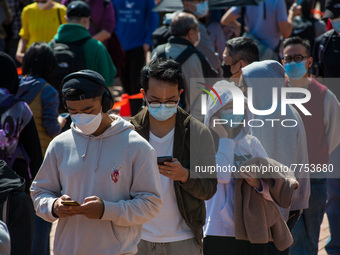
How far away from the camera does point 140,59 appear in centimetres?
1009

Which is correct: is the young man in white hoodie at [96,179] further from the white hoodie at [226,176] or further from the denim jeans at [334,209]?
the denim jeans at [334,209]

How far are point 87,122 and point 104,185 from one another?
1.14 ft

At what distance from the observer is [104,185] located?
3.51 metres

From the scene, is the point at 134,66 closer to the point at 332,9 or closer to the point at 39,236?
the point at 332,9

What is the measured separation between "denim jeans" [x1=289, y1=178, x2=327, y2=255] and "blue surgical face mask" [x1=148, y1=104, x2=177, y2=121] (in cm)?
187

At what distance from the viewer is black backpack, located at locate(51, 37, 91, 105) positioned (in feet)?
22.5

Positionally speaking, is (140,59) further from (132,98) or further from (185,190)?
(185,190)

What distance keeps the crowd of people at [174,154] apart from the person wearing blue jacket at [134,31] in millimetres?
2836

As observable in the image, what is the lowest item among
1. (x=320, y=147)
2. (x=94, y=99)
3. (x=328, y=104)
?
(x=320, y=147)

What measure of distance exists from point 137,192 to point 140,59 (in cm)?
668

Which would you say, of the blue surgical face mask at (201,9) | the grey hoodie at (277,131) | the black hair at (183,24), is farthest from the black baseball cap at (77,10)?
the grey hoodie at (277,131)

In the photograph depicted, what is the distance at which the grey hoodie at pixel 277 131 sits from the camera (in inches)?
187

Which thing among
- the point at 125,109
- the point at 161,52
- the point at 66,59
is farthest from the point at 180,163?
the point at 125,109

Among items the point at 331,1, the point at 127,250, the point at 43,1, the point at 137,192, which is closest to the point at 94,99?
the point at 137,192
